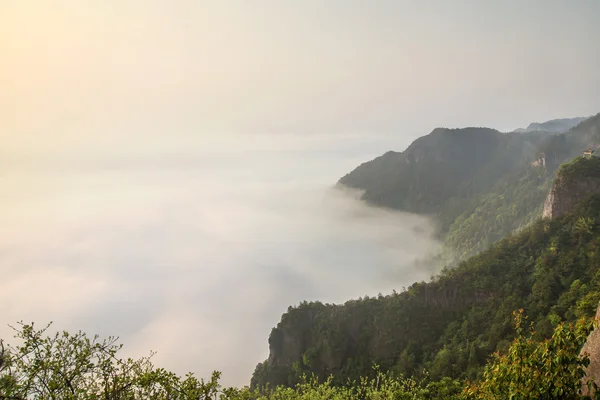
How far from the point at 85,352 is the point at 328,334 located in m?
55.7

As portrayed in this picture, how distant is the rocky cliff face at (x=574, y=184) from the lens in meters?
56.7

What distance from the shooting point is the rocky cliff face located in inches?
2232

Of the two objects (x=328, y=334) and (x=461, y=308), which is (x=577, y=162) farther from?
(x=328, y=334)

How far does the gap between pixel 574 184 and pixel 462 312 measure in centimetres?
2785

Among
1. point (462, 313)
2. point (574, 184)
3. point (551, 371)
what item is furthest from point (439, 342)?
point (551, 371)

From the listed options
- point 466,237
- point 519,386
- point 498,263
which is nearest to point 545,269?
point 498,263

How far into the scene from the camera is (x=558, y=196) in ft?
194

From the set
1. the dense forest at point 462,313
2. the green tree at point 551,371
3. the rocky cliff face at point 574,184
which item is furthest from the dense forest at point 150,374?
the rocky cliff face at point 574,184

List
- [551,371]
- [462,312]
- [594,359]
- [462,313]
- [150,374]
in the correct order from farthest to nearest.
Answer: [462,312] → [462,313] → [150,374] → [594,359] → [551,371]

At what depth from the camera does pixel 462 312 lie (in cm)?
5706

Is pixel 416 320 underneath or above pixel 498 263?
underneath

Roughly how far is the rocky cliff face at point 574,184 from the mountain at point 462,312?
0.21 m

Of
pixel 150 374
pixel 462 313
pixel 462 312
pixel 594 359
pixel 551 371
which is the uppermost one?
pixel 150 374

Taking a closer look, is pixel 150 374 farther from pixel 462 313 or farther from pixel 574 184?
pixel 574 184
